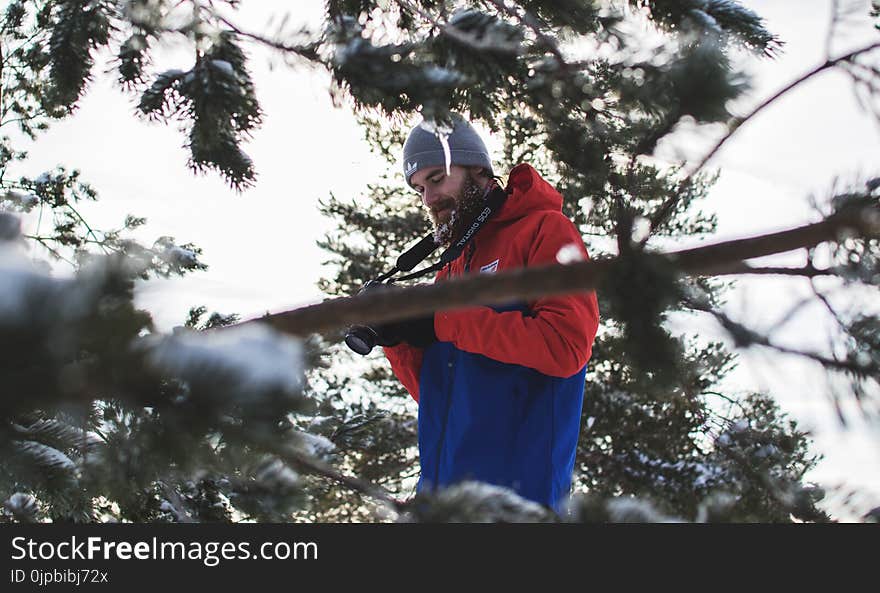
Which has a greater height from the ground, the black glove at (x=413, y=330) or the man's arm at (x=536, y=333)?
the black glove at (x=413, y=330)

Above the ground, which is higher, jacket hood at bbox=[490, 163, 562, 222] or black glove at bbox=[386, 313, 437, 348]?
jacket hood at bbox=[490, 163, 562, 222]

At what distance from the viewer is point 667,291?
975 millimetres

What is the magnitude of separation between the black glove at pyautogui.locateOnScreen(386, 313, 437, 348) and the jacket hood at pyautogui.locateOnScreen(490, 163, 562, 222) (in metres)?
0.45

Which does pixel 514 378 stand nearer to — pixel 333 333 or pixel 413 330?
pixel 413 330

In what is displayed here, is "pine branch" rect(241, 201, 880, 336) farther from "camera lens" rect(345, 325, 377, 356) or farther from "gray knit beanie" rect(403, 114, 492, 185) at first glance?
"gray knit beanie" rect(403, 114, 492, 185)

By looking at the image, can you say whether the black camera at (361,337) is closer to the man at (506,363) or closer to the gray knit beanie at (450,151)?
the man at (506,363)

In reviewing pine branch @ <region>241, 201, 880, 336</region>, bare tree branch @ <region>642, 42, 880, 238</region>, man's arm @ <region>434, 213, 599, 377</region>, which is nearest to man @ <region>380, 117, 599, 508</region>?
man's arm @ <region>434, 213, 599, 377</region>

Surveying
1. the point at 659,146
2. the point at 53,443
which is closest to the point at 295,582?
the point at 53,443

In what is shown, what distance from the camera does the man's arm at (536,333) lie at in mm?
2195

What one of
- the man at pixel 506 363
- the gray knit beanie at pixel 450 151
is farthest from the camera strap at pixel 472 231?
the gray knit beanie at pixel 450 151

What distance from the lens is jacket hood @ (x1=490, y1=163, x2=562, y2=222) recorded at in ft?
8.63

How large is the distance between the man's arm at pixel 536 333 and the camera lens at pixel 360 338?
0.72ft

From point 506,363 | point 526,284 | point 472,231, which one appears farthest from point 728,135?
point 472,231

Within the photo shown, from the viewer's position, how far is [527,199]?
2.63 m
